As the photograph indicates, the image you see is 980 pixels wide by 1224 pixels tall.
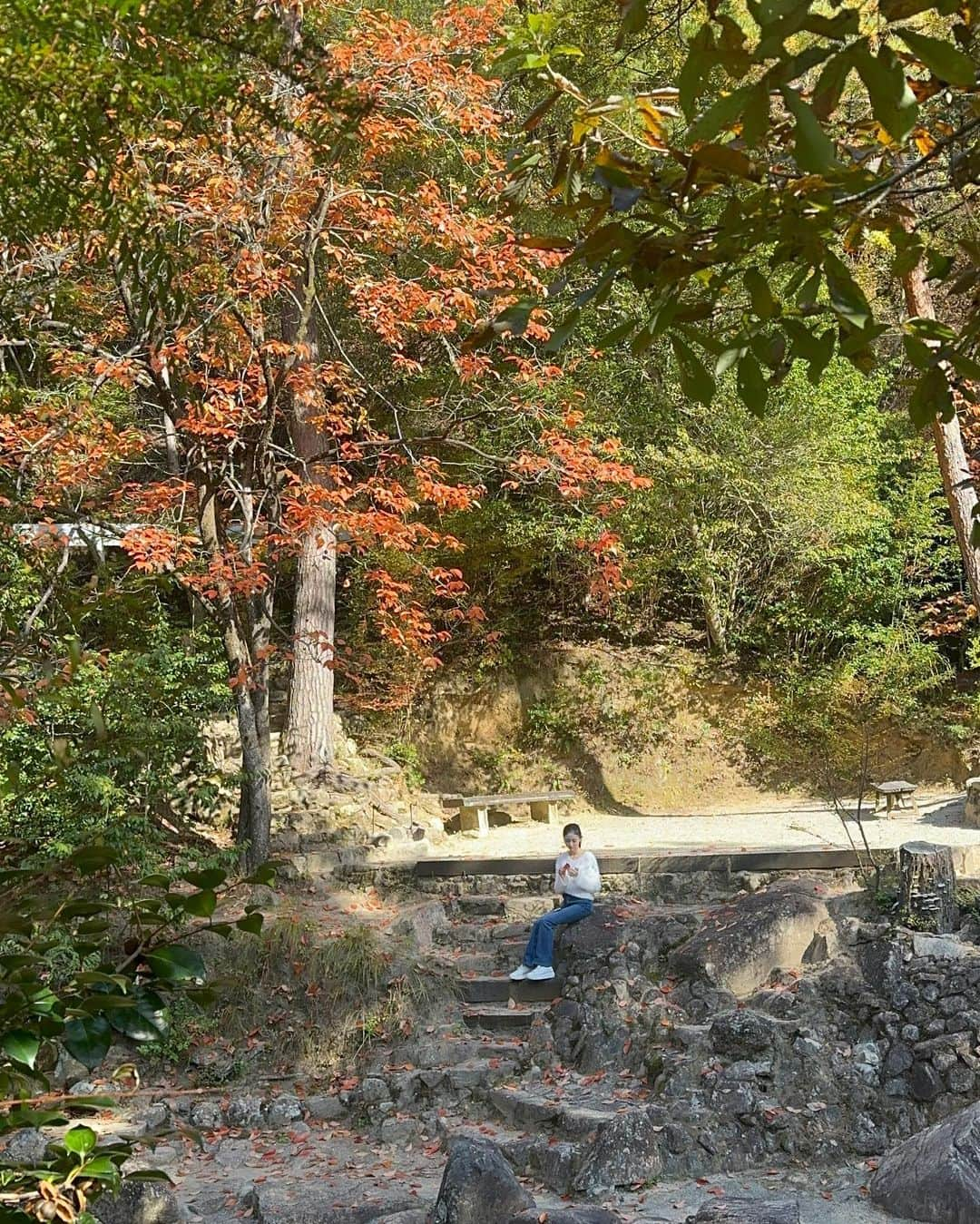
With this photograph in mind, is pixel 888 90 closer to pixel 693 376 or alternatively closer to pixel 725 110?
pixel 725 110

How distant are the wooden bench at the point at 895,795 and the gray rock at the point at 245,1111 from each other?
249 inches

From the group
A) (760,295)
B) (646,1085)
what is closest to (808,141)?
(760,295)

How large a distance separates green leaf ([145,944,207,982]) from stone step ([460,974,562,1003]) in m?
6.71

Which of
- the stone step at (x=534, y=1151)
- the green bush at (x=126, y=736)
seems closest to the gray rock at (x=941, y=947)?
the stone step at (x=534, y=1151)

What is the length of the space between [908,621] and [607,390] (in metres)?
4.18

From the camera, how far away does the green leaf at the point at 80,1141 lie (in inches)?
43.7

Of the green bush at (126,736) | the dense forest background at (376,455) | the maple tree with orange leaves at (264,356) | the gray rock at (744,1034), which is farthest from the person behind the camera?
the maple tree with orange leaves at (264,356)

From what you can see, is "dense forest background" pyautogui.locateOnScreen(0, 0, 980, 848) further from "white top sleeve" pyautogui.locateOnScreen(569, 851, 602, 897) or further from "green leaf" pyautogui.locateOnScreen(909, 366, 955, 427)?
"white top sleeve" pyautogui.locateOnScreen(569, 851, 602, 897)

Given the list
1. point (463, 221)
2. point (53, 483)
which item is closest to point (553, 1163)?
point (53, 483)

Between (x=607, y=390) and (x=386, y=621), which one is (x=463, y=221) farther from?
(x=607, y=390)

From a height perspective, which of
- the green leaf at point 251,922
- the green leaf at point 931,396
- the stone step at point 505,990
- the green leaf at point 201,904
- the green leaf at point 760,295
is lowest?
the stone step at point 505,990

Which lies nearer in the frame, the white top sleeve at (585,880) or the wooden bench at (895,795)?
the white top sleeve at (585,880)

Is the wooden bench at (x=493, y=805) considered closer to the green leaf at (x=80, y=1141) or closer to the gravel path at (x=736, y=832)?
the gravel path at (x=736, y=832)

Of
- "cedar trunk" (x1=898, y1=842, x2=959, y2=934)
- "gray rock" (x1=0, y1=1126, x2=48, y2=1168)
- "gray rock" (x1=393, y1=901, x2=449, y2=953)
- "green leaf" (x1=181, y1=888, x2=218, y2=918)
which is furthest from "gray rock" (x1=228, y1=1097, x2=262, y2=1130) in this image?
"green leaf" (x1=181, y1=888, x2=218, y2=918)
